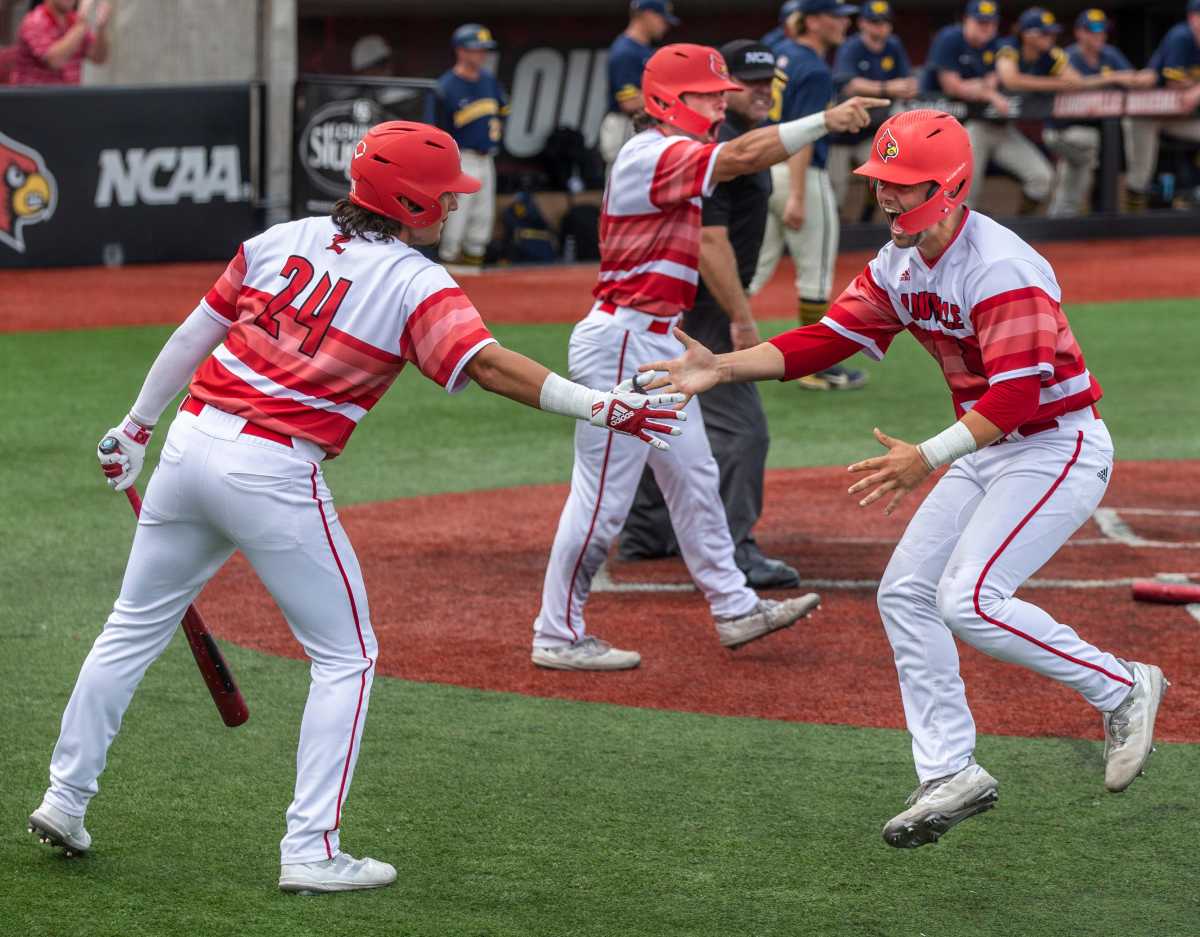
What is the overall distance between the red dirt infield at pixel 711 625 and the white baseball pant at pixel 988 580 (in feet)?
3.30

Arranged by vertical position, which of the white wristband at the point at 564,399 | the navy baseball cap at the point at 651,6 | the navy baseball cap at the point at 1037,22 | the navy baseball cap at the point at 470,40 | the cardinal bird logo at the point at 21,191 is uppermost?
the white wristband at the point at 564,399

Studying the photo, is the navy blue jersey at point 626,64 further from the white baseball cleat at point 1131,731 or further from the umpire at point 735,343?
the white baseball cleat at point 1131,731

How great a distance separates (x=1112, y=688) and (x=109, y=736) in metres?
2.63

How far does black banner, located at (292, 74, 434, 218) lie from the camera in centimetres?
1599

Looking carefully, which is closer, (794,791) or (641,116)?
(794,791)

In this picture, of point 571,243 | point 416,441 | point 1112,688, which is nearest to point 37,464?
point 416,441

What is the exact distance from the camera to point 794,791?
5.23 metres

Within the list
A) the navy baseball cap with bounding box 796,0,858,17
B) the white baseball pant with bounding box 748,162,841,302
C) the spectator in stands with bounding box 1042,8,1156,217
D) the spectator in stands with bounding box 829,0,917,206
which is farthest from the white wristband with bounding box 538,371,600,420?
the spectator in stands with bounding box 1042,8,1156,217

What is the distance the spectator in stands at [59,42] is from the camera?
1631 cm

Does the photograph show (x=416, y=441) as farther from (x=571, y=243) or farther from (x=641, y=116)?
(x=571, y=243)

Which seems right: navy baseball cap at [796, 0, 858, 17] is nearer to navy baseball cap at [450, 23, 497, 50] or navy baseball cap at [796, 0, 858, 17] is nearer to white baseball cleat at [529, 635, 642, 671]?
navy baseball cap at [450, 23, 497, 50]

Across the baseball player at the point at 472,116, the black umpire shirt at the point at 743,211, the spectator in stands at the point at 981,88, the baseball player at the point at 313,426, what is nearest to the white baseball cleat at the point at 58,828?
→ the baseball player at the point at 313,426

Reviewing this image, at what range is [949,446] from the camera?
4590 mm

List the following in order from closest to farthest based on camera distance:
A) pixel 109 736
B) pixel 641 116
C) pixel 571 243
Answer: pixel 109 736
pixel 641 116
pixel 571 243
